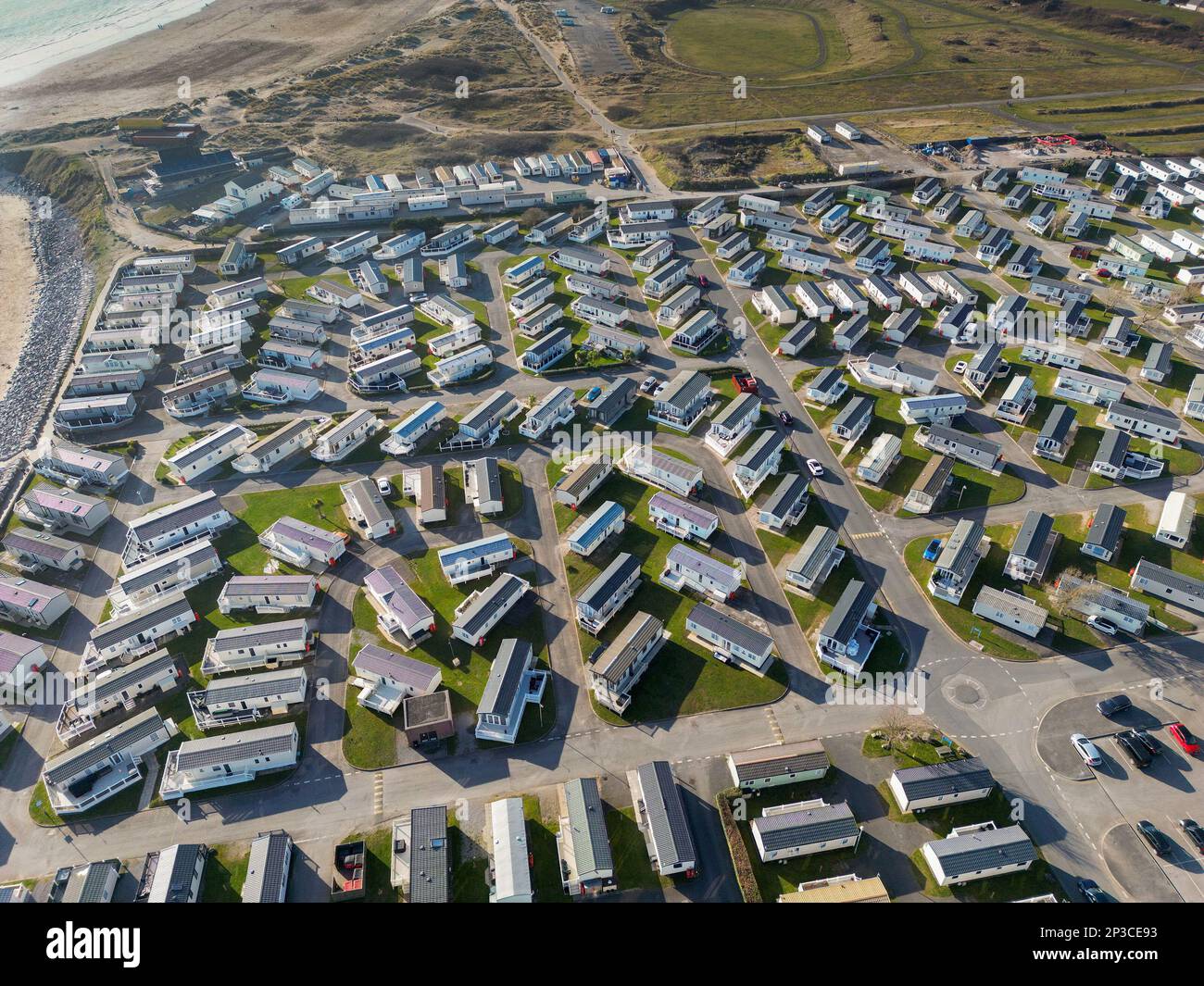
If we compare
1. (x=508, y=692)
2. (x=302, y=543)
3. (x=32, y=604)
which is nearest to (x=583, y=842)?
(x=508, y=692)

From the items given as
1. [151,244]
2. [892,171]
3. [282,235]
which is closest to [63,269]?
[151,244]

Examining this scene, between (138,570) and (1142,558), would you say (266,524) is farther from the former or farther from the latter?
(1142,558)

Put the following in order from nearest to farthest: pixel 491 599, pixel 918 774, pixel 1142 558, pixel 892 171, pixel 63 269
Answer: pixel 918 774 → pixel 491 599 → pixel 1142 558 → pixel 63 269 → pixel 892 171

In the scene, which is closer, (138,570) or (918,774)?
(918,774)

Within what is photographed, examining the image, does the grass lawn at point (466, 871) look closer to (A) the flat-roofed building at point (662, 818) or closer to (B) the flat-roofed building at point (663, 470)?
(A) the flat-roofed building at point (662, 818)

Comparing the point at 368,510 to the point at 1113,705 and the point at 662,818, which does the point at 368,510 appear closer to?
the point at 662,818

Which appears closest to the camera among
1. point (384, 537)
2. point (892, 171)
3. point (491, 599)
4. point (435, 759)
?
point (435, 759)
